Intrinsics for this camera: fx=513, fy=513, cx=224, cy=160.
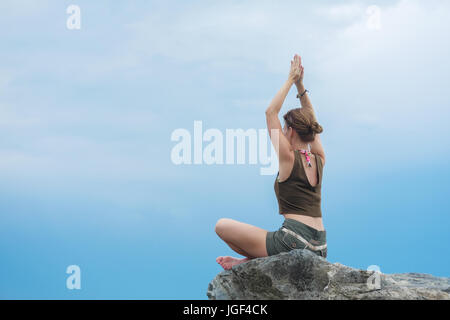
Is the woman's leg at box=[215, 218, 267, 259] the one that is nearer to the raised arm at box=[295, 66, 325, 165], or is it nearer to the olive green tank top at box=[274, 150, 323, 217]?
the olive green tank top at box=[274, 150, 323, 217]

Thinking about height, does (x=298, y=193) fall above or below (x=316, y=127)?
below

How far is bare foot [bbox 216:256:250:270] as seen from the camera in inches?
210

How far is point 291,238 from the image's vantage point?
5.14m

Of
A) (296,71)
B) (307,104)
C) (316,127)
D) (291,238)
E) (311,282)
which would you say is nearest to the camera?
(311,282)

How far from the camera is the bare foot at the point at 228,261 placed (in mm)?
5336

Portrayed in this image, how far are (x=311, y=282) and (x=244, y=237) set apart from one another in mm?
799

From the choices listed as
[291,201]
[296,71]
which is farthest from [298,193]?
[296,71]

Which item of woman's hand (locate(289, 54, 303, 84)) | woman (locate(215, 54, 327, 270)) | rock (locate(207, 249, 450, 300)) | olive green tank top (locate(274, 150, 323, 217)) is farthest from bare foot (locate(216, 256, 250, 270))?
woman's hand (locate(289, 54, 303, 84))

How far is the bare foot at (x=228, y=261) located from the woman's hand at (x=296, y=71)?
80.1 inches

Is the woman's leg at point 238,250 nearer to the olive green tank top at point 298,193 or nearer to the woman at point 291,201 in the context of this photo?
the woman at point 291,201

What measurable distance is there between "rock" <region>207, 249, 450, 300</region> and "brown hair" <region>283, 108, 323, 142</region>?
122 cm

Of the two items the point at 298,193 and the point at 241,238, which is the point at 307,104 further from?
the point at 241,238
